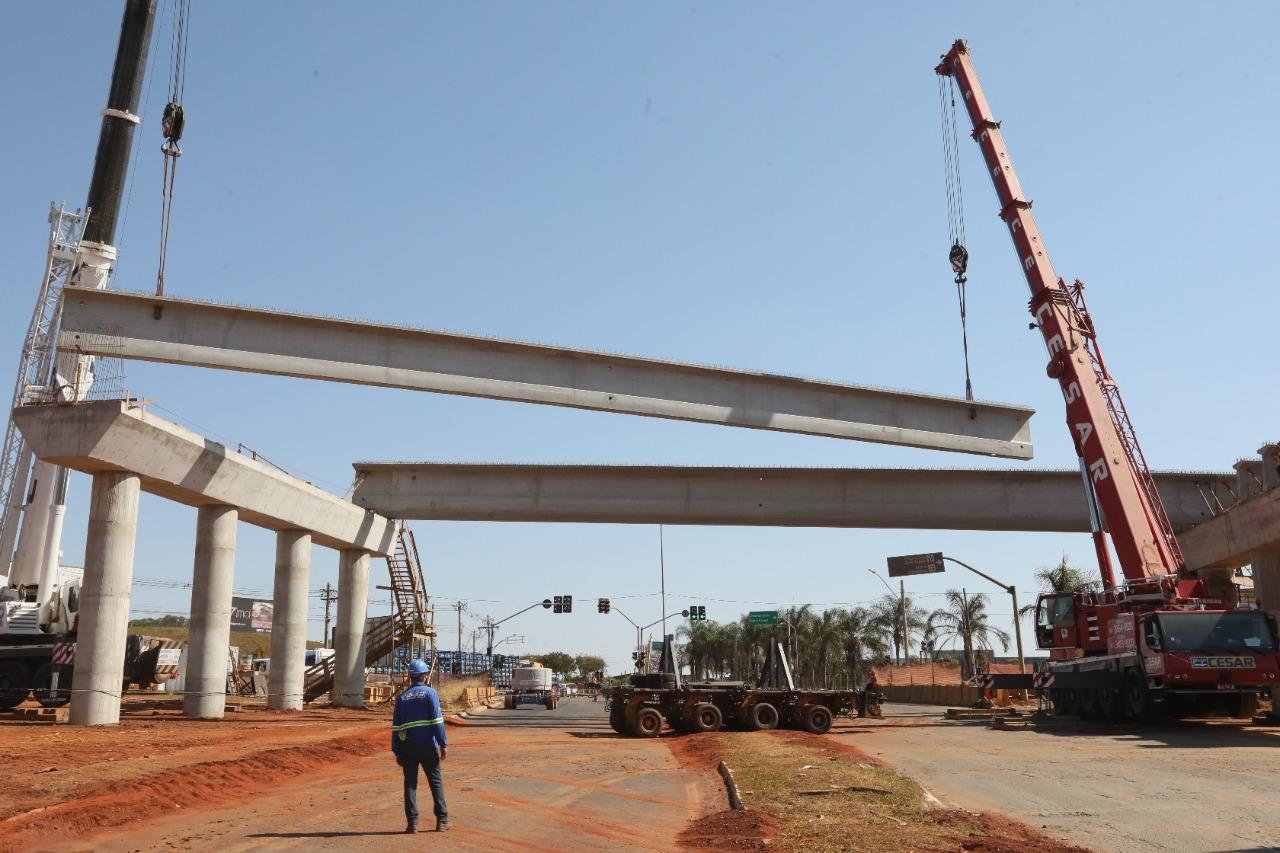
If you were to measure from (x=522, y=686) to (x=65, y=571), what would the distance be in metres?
32.1

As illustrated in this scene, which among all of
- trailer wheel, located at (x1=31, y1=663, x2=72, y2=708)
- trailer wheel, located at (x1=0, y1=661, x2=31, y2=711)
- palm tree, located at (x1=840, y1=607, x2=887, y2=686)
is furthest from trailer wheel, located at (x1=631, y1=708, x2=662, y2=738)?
palm tree, located at (x1=840, y1=607, x2=887, y2=686)

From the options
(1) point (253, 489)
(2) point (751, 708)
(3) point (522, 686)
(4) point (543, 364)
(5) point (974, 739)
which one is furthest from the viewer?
(3) point (522, 686)

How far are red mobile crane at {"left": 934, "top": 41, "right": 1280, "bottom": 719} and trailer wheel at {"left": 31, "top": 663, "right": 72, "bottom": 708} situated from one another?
27296mm

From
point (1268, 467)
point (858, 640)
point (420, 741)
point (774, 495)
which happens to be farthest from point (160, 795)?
point (858, 640)

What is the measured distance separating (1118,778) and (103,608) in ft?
72.5

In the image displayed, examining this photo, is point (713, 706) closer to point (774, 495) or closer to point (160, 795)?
point (774, 495)

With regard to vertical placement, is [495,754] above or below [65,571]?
below

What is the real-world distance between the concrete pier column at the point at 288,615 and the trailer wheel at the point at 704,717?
15.4m

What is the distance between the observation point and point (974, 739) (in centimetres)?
2283

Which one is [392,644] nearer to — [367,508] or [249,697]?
[367,508]

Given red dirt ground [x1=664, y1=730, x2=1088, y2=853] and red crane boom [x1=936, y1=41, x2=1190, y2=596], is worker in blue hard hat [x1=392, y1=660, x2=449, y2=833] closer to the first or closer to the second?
red dirt ground [x1=664, y1=730, x2=1088, y2=853]

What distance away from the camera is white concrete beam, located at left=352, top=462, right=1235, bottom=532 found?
35531 millimetres

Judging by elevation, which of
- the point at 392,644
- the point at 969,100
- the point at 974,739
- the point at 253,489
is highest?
the point at 969,100

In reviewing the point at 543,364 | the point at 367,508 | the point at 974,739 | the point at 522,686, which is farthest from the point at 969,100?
the point at 522,686
